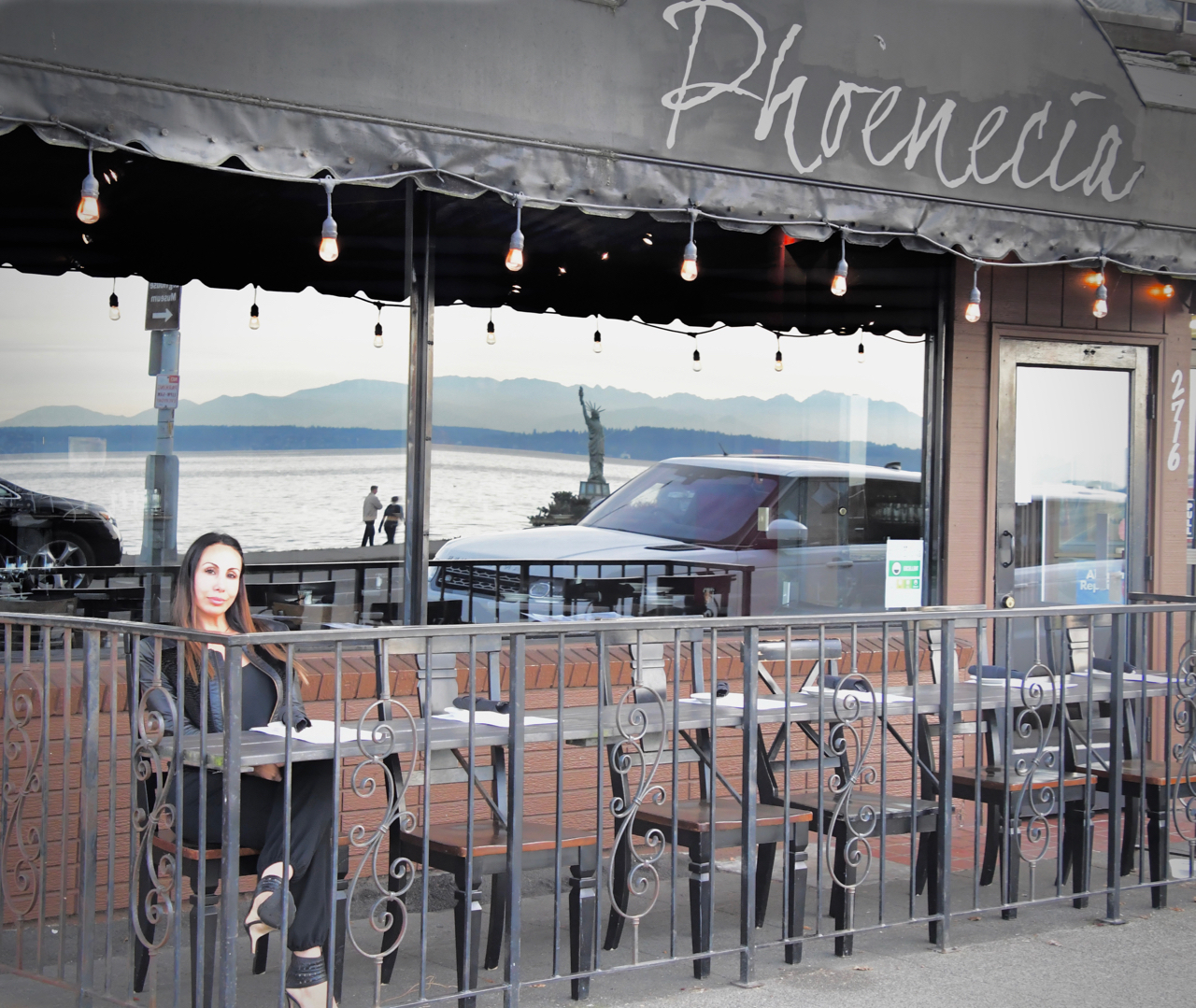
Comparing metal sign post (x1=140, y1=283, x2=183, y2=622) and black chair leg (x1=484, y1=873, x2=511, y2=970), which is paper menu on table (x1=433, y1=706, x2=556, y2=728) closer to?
black chair leg (x1=484, y1=873, x2=511, y2=970)

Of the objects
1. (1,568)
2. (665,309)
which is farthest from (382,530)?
(1,568)

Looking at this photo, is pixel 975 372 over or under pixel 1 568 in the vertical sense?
over

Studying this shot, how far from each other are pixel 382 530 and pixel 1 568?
3.04m

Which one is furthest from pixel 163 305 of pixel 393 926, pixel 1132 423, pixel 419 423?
pixel 393 926

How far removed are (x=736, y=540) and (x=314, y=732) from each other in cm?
429

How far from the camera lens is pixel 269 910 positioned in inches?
151

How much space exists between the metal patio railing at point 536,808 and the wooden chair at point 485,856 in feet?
0.04

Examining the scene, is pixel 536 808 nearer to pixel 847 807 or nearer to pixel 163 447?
pixel 847 807

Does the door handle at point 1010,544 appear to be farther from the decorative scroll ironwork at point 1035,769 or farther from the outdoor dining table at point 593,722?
the decorative scroll ironwork at point 1035,769

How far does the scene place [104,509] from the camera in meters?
10.9

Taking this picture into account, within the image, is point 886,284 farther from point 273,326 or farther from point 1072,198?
point 273,326

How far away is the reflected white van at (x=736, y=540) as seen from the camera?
26.3 ft

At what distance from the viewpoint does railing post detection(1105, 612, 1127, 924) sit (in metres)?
5.32

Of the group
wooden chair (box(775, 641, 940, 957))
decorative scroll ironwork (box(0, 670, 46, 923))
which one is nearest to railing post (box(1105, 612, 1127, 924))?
wooden chair (box(775, 641, 940, 957))
